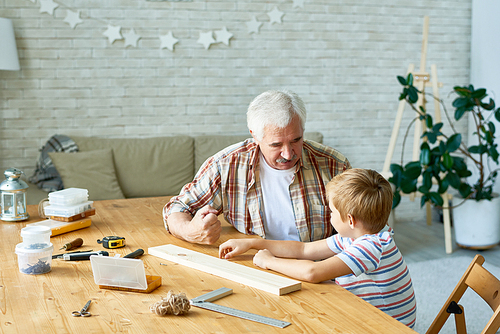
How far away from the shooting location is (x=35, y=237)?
128 centimetres

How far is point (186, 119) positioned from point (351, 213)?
111 inches

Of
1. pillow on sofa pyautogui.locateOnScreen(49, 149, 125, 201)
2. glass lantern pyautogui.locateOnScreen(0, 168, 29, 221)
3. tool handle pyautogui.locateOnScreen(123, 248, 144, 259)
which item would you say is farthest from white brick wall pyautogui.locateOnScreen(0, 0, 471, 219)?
tool handle pyautogui.locateOnScreen(123, 248, 144, 259)

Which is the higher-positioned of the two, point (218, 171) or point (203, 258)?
point (218, 171)

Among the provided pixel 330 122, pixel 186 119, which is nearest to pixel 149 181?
pixel 186 119

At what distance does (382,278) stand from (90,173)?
2545 mm

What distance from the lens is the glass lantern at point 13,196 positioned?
181 cm

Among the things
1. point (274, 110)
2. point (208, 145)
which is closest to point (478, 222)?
point (208, 145)

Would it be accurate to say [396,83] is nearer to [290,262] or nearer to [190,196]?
[190,196]

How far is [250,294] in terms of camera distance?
3.83 ft

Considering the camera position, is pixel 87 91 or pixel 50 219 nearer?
pixel 50 219

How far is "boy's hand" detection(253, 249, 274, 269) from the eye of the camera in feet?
4.40

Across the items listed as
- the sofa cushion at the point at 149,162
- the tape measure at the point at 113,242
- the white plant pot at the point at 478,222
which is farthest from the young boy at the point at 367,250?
the white plant pot at the point at 478,222

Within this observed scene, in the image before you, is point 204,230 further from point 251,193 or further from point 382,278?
point 382,278

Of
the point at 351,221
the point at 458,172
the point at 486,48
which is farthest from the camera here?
the point at 486,48
